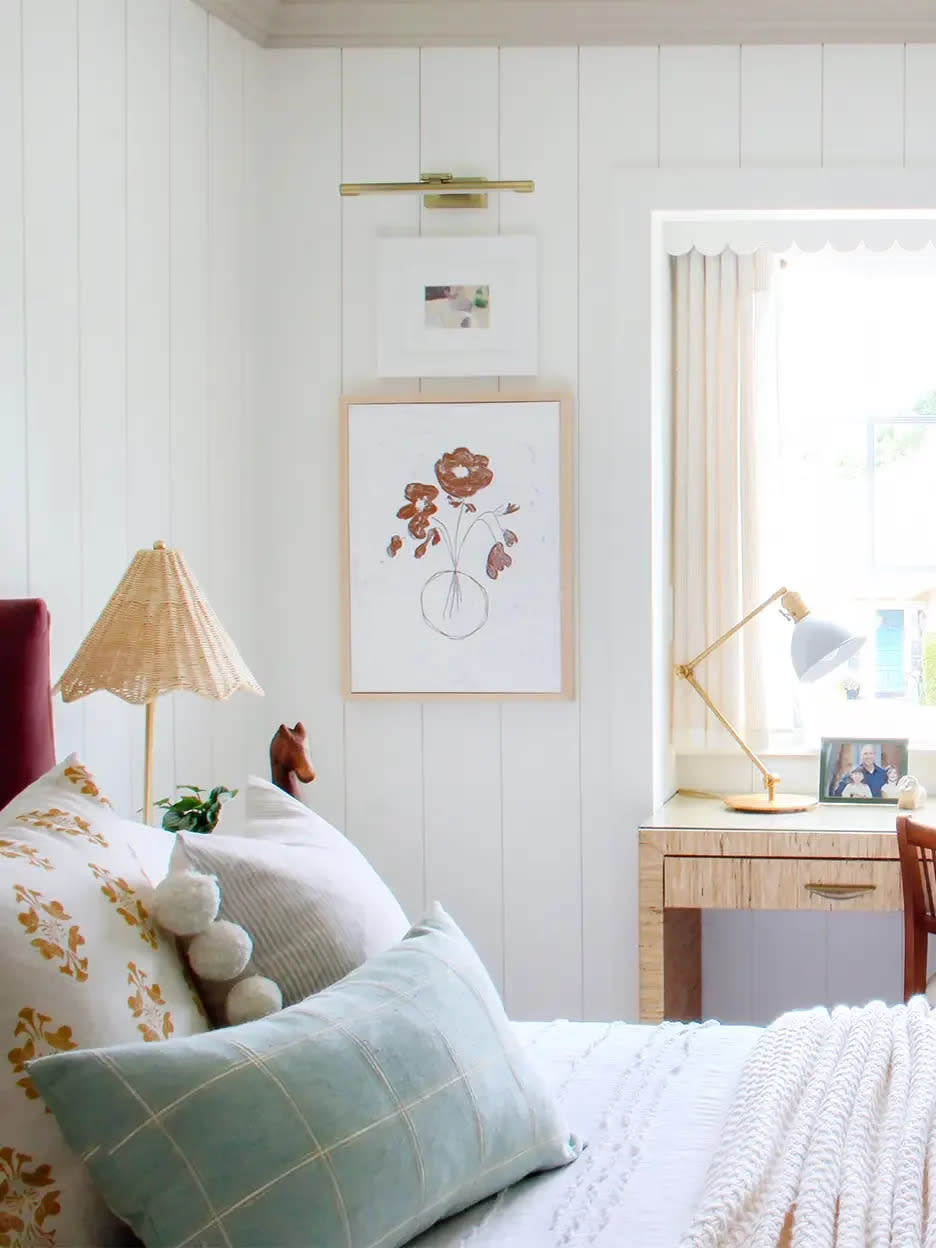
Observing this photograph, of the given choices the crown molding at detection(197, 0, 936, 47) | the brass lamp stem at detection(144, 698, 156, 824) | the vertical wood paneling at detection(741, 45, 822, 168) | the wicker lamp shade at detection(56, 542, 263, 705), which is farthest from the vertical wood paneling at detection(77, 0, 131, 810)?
the vertical wood paneling at detection(741, 45, 822, 168)

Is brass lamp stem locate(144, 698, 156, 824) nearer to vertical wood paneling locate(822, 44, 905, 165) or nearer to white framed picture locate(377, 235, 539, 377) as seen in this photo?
white framed picture locate(377, 235, 539, 377)

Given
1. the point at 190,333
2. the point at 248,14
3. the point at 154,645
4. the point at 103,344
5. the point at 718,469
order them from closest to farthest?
1. the point at 154,645
2. the point at 103,344
3. the point at 190,333
4. the point at 248,14
5. the point at 718,469

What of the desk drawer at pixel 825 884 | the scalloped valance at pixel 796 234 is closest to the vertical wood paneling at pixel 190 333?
the scalloped valance at pixel 796 234

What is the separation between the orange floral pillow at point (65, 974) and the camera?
120 centimetres

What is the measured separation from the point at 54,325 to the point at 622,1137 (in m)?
1.62

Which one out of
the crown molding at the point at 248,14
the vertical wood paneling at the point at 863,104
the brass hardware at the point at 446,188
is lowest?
the brass hardware at the point at 446,188

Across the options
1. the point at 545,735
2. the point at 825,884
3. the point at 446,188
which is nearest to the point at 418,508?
the point at 545,735

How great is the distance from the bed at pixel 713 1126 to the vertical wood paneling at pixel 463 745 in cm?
129

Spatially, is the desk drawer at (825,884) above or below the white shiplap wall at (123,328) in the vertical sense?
below

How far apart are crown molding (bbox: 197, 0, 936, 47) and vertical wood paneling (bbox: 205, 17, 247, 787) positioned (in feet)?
0.58

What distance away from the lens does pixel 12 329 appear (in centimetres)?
227

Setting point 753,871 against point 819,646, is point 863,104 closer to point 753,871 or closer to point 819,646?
point 819,646

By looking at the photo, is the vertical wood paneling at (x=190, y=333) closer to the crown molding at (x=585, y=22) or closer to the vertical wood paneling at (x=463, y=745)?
the crown molding at (x=585, y=22)

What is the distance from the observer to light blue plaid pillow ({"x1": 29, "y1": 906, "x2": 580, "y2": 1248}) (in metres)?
1.16
